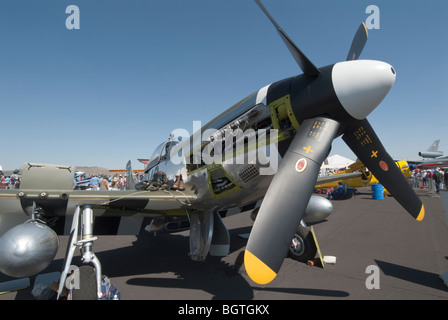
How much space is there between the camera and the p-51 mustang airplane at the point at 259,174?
8.18 ft

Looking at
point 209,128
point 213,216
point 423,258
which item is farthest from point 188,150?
point 423,258

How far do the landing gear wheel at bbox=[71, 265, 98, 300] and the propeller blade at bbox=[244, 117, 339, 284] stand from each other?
219 cm

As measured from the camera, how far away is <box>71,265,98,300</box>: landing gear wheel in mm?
3026

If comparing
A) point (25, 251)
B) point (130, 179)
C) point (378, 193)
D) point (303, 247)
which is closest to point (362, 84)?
point (303, 247)

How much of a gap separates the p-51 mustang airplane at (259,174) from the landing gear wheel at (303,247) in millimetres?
1527

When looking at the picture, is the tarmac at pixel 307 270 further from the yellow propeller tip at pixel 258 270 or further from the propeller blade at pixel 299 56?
the propeller blade at pixel 299 56

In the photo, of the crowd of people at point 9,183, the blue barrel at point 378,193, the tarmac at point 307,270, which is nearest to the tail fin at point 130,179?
the tarmac at point 307,270

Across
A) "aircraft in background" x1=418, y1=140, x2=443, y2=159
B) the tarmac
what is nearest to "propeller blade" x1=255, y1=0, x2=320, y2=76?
the tarmac

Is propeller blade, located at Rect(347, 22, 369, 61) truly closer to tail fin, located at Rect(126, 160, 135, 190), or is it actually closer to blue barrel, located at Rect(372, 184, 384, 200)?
tail fin, located at Rect(126, 160, 135, 190)

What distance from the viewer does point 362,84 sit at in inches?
103

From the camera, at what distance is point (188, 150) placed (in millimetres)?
4508
